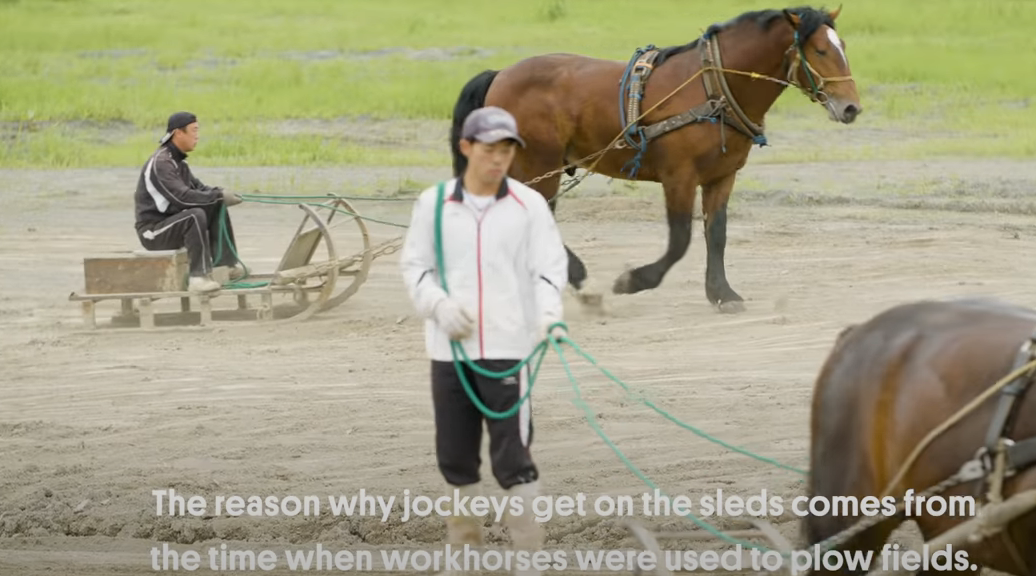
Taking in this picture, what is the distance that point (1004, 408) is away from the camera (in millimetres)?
4207

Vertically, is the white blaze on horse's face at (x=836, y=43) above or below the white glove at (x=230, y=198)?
above

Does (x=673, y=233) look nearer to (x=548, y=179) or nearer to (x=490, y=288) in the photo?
(x=548, y=179)

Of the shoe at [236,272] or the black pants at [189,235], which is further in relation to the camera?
the shoe at [236,272]

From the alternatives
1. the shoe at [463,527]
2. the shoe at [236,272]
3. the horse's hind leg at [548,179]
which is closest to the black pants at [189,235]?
the shoe at [236,272]

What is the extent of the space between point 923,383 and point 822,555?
0.59 metres

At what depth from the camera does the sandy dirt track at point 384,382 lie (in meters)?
6.70

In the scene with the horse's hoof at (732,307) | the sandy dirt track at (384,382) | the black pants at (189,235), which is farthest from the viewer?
the horse's hoof at (732,307)

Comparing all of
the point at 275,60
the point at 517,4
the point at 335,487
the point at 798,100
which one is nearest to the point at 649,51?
the point at 335,487

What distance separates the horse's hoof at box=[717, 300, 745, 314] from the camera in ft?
35.0

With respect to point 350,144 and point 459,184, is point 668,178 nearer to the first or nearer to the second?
point 459,184

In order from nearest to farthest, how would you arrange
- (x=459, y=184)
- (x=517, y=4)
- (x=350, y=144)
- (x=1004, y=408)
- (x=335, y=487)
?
1. (x=1004, y=408)
2. (x=459, y=184)
3. (x=335, y=487)
4. (x=350, y=144)
5. (x=517, y=4)

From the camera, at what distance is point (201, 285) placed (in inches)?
413

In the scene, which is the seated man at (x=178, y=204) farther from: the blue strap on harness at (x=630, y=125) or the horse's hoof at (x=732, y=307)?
the horse's hoof at (x=732, y=307)

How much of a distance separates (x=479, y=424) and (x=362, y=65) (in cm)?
1973
